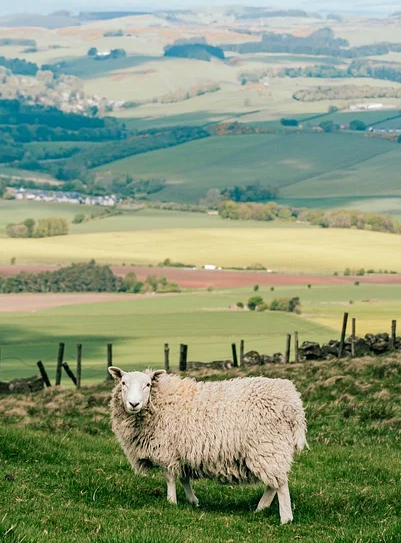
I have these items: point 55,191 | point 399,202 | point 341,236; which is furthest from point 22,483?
point 55,191

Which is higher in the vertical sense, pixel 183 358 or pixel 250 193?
pixel 250 193

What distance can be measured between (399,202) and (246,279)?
73963mm

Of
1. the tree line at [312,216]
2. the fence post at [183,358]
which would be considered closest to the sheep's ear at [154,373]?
the fence post at [183,358]

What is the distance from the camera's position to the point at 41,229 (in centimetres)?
→ 15088

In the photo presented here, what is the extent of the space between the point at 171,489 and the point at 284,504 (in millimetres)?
1499

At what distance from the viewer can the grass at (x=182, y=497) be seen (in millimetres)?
12266

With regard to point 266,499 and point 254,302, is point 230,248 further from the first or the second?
point 266,499

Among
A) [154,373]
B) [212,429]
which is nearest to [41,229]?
[154,373]

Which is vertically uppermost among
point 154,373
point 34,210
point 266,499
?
point 34,210

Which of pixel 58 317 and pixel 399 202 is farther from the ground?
pixel 399 202

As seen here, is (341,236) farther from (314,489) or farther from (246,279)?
(314,489)

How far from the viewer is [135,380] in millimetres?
14703

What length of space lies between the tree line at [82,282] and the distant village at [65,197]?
214 ft

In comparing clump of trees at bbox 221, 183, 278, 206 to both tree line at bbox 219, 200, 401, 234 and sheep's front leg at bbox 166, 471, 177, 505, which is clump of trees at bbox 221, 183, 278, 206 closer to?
tree line at bbox 219, 200, 401, 234
